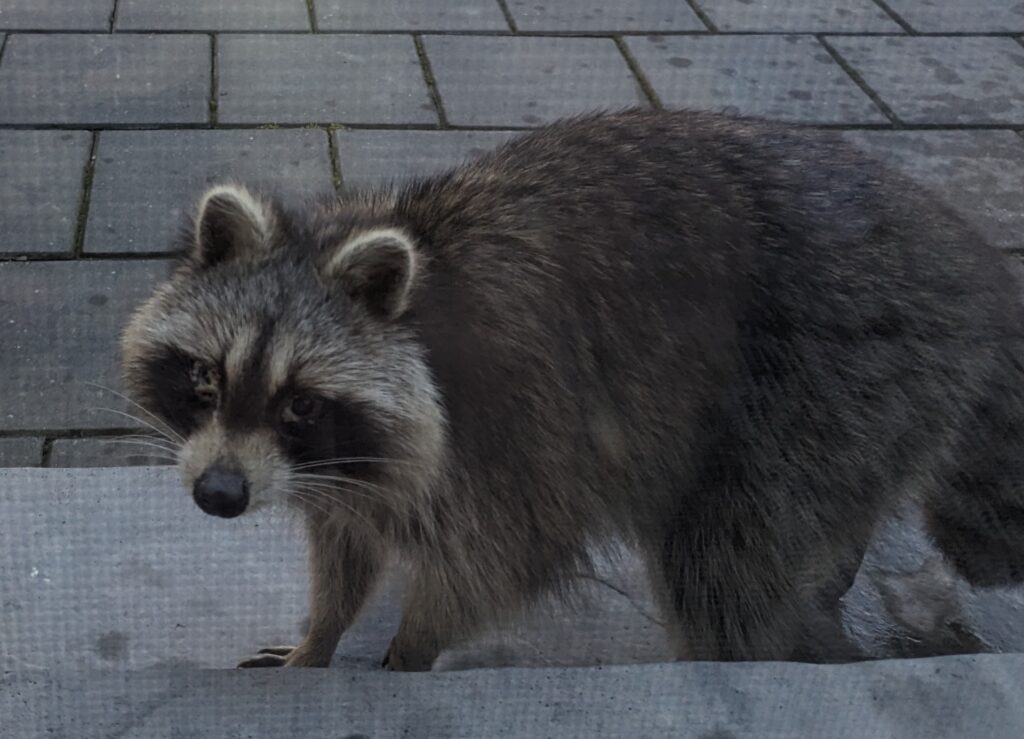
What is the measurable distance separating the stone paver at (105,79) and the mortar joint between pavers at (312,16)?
1.18ft

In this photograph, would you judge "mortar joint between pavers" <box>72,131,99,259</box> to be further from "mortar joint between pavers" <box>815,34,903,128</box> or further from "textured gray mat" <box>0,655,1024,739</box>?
"mortar joint between pavers" <box>815,34,903,128</box>

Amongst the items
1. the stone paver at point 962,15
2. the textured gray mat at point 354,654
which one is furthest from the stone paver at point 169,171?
the stone paver at point 962,15

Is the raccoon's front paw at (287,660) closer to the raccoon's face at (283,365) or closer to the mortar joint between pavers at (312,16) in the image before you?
the raccoon's face at (283,365)

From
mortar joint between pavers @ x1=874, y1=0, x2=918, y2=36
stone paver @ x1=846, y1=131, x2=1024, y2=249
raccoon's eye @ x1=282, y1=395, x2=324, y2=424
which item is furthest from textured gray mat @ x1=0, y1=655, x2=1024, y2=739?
mortar joint between pavers @ x1=874, y1=0, x2=918, y2=36

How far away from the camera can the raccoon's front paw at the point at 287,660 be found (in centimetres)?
238

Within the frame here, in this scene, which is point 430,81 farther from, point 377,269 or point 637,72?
point 377,269

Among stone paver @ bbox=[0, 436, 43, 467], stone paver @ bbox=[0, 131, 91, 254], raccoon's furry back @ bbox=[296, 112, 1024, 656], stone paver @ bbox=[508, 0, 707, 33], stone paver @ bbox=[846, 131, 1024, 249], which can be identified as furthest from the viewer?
stone paver @ bbox=[508, 0, 707, 33]

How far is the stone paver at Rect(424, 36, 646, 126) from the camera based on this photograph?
3.54 m

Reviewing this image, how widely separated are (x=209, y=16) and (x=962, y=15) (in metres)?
2.61

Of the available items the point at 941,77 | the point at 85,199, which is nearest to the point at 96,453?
the point at 85,199

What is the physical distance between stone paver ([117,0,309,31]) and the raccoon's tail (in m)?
2.75

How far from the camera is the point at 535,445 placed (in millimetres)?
2152

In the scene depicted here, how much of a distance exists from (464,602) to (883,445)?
0.83 metres

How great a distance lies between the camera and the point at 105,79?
12.6ft
